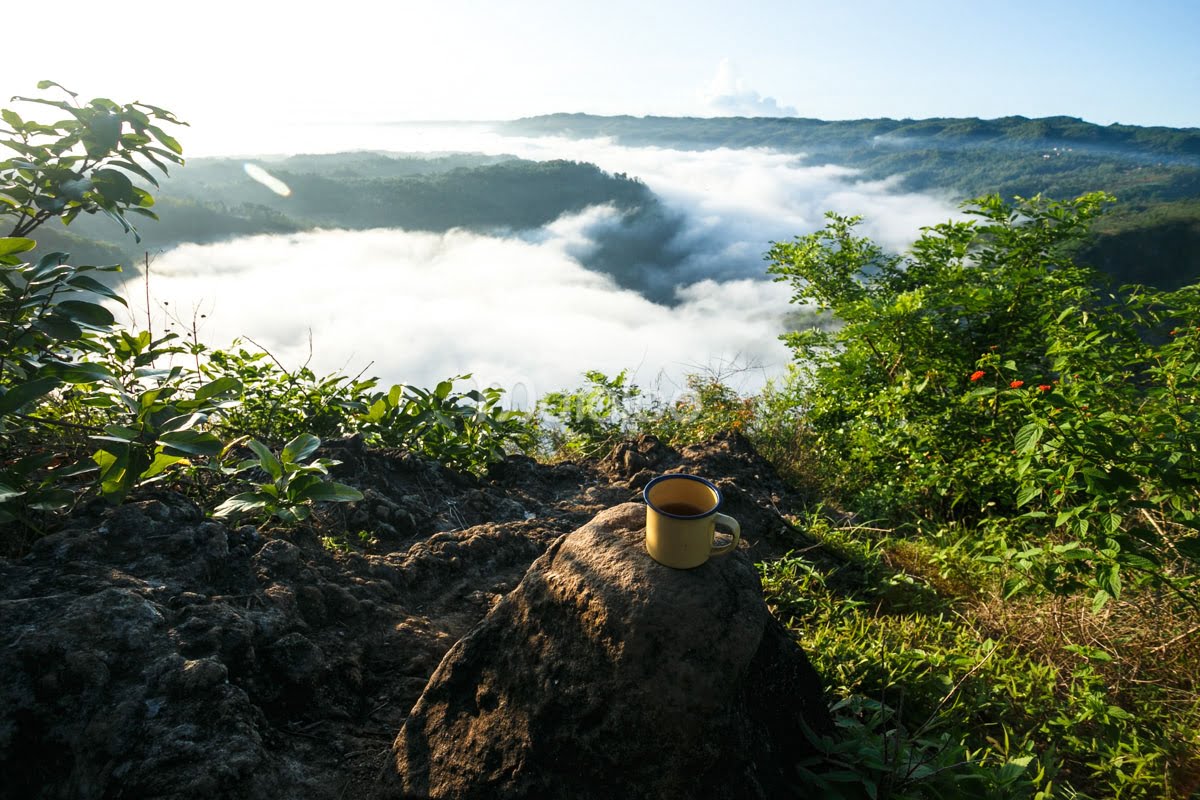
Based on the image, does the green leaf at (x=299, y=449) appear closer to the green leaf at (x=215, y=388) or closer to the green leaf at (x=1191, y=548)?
the green leaf at (x=215, y=388)

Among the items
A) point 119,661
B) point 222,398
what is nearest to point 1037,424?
point 119,661

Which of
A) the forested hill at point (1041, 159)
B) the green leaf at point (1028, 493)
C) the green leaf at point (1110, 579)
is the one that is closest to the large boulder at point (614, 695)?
the green leaf at point (1110, 579)

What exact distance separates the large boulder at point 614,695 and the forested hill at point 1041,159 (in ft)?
156

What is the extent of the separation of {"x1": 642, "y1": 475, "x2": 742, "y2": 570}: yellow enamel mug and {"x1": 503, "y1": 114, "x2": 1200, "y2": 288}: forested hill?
47619mm

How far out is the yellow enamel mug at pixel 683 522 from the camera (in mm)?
1655

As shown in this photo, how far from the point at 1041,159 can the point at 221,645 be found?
392 ft

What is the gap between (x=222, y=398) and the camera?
2756 millimetres

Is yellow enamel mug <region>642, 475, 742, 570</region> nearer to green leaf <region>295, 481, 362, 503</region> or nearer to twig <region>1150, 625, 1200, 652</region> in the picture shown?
green leaf <region>295, 481, 362, 503</region>

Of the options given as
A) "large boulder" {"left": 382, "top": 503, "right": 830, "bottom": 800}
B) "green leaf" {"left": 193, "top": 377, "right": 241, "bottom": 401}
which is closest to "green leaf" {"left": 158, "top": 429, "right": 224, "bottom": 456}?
"green leaf" {"left": 193, "top": 377, "right": 241, "bottom": 401}

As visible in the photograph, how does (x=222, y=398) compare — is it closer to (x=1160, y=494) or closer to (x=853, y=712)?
(x=853, y=712)

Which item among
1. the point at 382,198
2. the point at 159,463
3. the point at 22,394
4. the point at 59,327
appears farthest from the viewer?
the point at 382,198

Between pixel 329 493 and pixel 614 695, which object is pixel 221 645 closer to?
pixel 329 493

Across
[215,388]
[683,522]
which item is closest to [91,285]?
[215,388]

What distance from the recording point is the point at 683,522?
1641 millimetres
